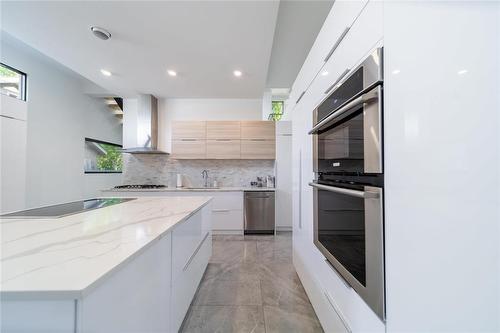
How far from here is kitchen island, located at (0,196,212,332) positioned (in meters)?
0.50

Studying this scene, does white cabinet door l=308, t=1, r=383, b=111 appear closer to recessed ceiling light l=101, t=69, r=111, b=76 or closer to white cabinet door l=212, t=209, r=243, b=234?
white cabinet door l=212, t=209, r=243, b=234

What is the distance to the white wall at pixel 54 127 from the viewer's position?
324 centimetres

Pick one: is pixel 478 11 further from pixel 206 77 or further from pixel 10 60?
pixel 10 60

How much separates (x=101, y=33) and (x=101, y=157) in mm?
3590

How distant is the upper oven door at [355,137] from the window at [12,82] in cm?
430

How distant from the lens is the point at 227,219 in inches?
151

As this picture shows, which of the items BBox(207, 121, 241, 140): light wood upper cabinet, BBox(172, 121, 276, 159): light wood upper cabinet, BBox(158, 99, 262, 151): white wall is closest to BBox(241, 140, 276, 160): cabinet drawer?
BBox(172, 121, 276, 159): light wood upper cabinet

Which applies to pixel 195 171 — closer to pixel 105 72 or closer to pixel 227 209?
pixel 227 209

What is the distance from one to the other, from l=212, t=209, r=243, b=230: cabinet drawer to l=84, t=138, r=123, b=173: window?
2.98 m

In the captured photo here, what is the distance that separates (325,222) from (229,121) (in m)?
3.22

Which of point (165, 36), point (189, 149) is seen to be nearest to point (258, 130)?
point (189, 149)

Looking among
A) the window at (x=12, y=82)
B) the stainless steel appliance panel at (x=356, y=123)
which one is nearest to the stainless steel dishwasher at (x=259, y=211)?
the stainless steel appliance panel at (x=356, y=123)

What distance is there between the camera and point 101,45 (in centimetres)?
249

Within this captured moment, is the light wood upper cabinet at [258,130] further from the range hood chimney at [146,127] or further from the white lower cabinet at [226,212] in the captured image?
the range hood chimney at [146,127]
